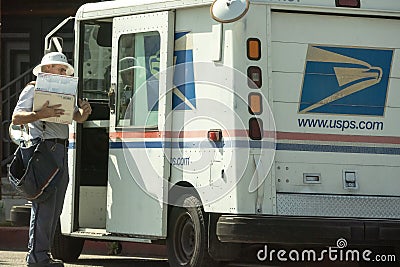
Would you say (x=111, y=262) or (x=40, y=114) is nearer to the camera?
(x=40, y=114)

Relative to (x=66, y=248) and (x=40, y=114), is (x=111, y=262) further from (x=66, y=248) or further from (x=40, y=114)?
(x=40, y=114)

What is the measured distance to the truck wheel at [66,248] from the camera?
11.4m

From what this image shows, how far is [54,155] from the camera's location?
29.3 feet

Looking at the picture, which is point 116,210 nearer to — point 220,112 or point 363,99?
point 220,112

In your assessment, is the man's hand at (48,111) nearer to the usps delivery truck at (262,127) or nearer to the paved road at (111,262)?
the usps delivery truck at (262,127)

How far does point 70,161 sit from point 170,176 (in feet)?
5.27

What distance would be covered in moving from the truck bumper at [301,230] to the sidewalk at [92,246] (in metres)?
3.32

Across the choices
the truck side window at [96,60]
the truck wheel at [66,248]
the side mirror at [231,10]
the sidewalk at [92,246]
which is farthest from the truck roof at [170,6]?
the sidewalk at [92,246]

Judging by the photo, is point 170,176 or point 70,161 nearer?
point 170,176

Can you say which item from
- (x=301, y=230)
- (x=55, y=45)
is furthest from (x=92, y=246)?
(x=301, y=230)

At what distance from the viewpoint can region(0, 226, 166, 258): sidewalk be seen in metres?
12.2

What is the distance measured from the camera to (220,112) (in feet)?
30.0

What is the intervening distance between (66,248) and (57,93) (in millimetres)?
2992

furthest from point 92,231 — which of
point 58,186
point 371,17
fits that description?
point 371,17
